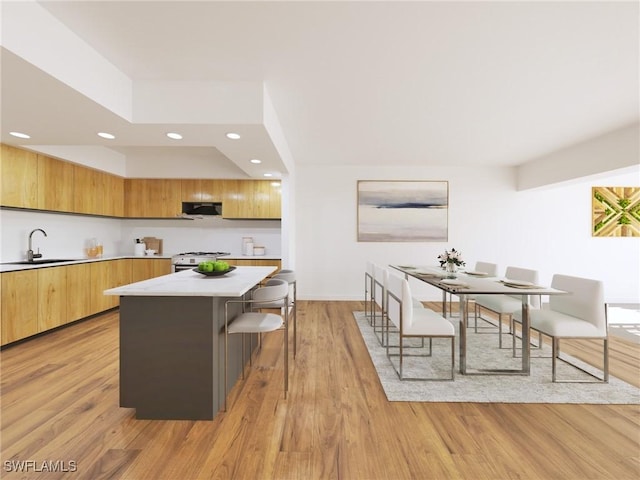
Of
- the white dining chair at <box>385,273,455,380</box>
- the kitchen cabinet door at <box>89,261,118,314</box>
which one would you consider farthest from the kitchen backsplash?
the white dining chair at <box>385,273,455,380</box>

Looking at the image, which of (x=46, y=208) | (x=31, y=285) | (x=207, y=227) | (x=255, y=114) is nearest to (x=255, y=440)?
(x=255, y=114)

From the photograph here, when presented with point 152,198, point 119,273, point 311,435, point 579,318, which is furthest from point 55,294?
point 579,318

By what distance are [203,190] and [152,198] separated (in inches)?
35.0

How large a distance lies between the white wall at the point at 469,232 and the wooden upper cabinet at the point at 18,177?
11.9 ft

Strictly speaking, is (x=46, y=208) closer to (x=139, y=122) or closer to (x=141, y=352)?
(x=139, y=122)

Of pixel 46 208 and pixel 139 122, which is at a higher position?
pixel 139 122

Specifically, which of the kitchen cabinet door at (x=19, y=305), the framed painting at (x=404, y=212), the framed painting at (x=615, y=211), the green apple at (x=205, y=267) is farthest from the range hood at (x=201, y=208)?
the framed painting at (x=615, y=211)

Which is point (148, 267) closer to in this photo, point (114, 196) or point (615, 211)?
point (114, 196)

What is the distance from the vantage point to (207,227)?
18.4 ft

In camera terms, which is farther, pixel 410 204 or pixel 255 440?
pixel 410 204

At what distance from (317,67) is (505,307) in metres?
3.05

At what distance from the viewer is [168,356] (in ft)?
6.38

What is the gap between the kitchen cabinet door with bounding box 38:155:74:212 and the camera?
3675mm

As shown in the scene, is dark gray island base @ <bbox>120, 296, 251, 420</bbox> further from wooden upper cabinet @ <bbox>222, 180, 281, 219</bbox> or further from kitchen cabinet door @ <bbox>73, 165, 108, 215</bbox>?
wooden upper cabinet @ <bbox>222, 180, 281, 219</bbox>
